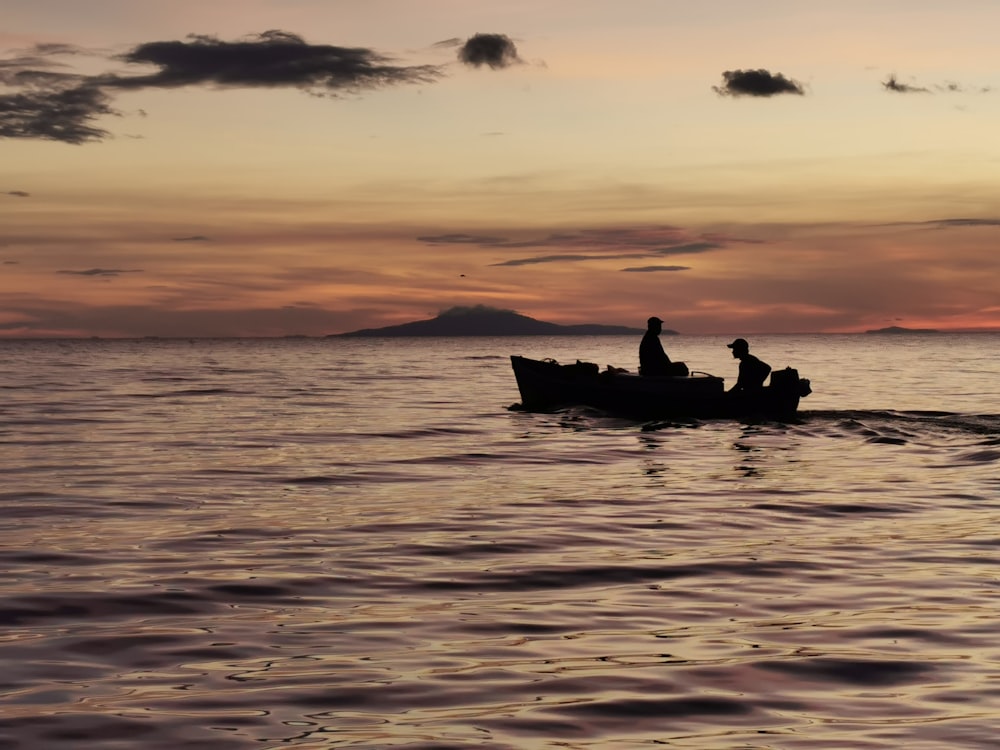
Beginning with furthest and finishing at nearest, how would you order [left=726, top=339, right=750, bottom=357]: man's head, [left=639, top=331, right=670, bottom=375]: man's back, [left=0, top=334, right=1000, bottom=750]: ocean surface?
[left=639, top=331, right=670, bottom=375]: man's back → [left=726, top=339, right=750, bottom=357]: man's head → [left=0, top=334, right=1000, bottom=750]: ocean surface

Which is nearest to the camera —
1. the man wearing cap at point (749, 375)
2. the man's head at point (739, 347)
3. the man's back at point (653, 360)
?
the man's head at point (739, 347)

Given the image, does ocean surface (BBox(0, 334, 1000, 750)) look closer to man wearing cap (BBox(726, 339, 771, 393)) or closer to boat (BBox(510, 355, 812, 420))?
boat (BBox(510, 355, 812, 420))

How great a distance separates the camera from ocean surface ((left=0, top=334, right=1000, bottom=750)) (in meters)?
6.77

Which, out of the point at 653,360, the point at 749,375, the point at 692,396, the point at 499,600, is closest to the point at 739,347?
the point at 749,375

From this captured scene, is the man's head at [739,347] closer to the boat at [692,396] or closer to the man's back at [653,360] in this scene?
the boat at [692,396]

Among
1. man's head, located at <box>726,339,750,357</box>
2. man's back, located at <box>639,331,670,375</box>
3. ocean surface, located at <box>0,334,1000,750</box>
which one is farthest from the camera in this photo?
man's back, located at <box>639,331,670,375</box>

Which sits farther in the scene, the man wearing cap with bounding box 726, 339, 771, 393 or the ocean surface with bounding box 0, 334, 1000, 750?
the man wearing cap with bounding box 726, 339, 771, 393

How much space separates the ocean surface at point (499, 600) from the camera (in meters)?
6.77

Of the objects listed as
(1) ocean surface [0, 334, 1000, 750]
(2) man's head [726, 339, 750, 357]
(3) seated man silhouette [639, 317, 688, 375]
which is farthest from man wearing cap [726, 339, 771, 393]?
(1) ocean surface [0, 334, 1000, 750]

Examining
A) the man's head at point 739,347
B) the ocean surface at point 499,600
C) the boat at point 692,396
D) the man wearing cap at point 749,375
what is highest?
the man's head at point 739,347

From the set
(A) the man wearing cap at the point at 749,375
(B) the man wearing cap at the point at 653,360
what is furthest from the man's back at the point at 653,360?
(A) the man wearing cap at the point at 749,375

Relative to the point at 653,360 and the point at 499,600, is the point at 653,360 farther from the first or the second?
the point at 499,600

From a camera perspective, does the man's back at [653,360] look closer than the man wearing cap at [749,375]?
No

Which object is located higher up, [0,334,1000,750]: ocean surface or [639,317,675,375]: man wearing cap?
[639,317,675,375]: man wearing cap
